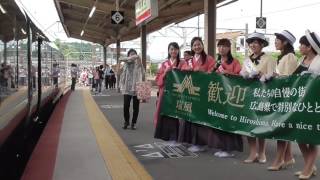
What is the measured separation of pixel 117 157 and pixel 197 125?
4.33 ft

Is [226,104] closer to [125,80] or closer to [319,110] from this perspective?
[319,110]

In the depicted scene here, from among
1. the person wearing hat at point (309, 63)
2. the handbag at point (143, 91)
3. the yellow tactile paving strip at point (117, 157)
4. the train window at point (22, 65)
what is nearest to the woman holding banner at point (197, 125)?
the yellow tactile paving strip at point (117, 157)

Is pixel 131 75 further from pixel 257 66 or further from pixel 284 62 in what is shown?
pixel 284 62

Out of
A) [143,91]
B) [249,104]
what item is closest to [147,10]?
[143,91]

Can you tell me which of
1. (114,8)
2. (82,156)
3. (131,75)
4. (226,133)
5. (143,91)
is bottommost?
(82,156)

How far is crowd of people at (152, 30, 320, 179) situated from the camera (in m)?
5.83

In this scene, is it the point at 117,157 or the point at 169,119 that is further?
the point at 169,119

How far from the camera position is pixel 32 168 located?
6.77 metres

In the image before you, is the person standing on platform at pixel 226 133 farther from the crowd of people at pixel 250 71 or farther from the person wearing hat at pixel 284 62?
the person wearing hat at pixel 284 62

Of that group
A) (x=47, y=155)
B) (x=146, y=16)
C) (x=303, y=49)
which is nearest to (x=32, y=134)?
(x=47, y=155)

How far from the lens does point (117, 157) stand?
24.1ft

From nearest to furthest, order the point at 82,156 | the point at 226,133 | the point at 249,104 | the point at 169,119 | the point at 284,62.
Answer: the point at 284,62
the point at 249,104
the point at 226,133
the point at 82,156
the point at 169,119

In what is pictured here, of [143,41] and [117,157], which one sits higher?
[143,41]

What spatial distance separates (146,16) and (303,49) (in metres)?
10.4
